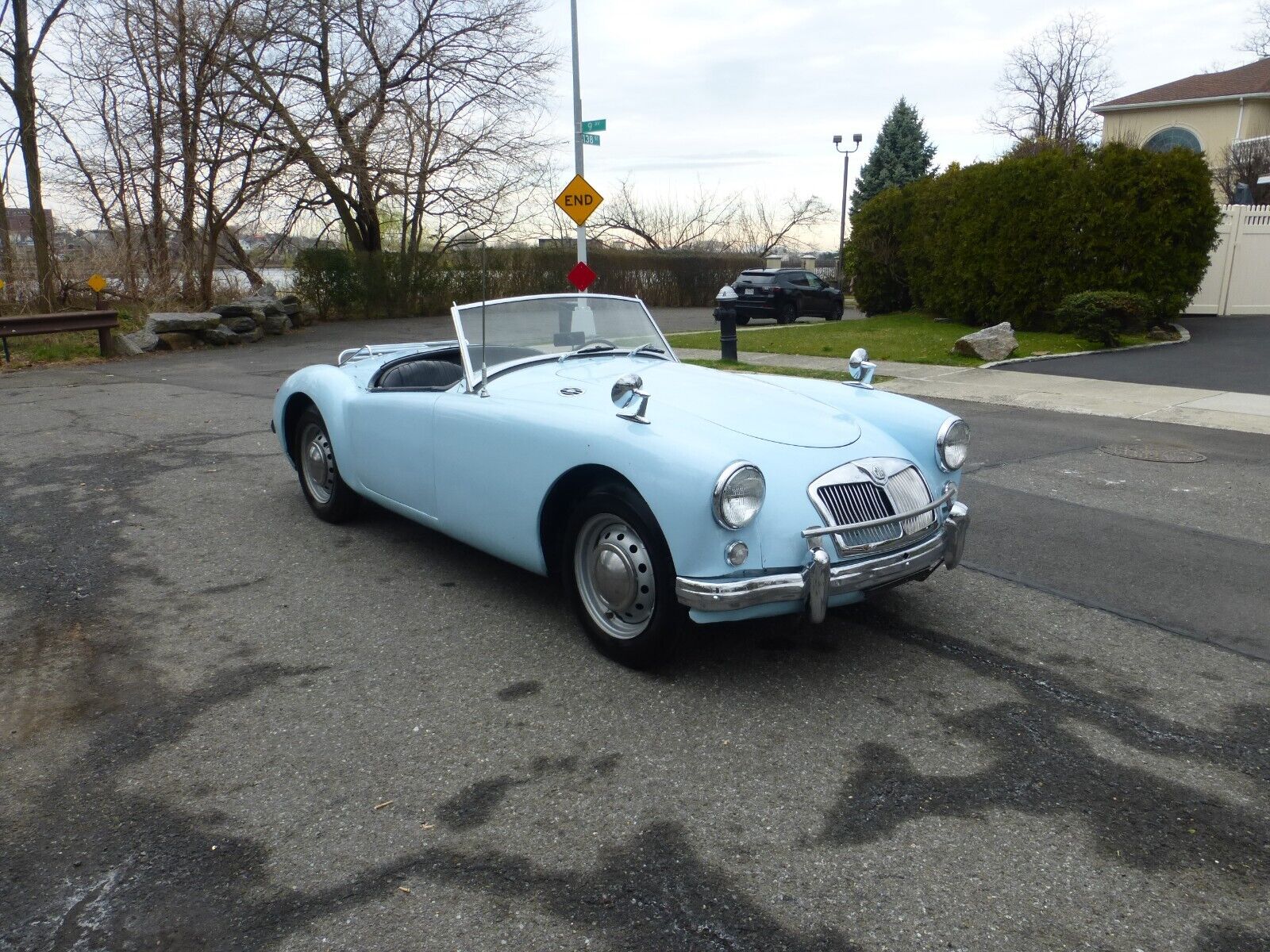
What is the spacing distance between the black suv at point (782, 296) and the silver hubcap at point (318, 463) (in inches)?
761

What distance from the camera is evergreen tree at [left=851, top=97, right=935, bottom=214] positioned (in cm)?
4297

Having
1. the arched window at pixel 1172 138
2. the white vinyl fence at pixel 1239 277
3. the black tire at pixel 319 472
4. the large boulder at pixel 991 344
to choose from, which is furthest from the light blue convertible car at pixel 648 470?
the arched window at pixel 1172 138

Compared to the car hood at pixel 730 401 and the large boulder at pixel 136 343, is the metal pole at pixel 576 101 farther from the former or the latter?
the car hood at pixel 730 401

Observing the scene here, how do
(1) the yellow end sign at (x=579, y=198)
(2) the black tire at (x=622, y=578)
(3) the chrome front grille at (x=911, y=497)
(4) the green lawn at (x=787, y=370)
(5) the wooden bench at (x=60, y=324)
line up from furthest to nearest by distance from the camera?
(1) the yellow end sign at (x=579, y=198) < (5) the wooden bench at (x=60, y=324) < (4) the green lawn at (x=787, y=370) < (3) the chrome front grille at (x=911, y=497) < (2) the black tire at (x=622, y=578)

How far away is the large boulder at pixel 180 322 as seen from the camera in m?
17.3

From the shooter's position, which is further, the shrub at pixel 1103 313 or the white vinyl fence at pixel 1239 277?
the white vinyl fence at pixel 1239 277

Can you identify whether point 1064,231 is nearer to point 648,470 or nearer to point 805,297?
point 805,297

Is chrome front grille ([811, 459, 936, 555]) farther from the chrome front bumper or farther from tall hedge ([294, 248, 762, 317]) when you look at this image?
tall hedge ([294, 248, 762, 317])

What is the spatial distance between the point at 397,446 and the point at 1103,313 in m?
13.3

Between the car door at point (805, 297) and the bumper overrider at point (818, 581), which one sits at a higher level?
the car door at point (805, 297)

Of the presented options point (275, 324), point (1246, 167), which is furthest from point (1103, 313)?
point (1246, 167)

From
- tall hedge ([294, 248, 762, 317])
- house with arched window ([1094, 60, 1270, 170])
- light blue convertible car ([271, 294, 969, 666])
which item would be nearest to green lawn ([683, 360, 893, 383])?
light blue convertible car ([271, 294, 969, 666])

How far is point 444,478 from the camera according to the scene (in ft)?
14.7

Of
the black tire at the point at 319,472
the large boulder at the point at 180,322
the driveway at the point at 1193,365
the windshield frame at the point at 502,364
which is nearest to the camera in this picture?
the windshield frame at the point at 502,364
